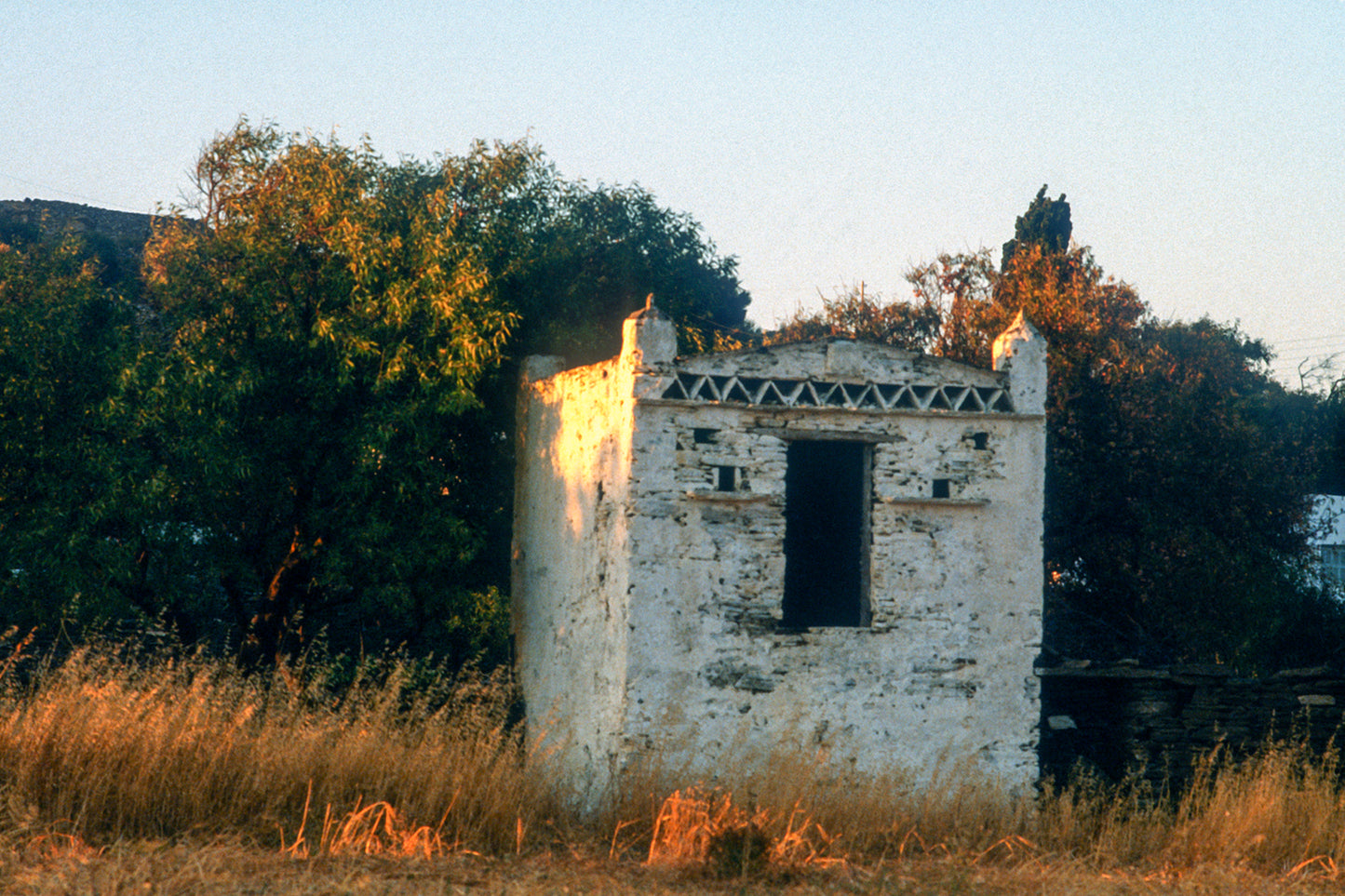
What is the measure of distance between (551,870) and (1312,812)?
7.09 m

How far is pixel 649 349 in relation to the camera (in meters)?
11.6

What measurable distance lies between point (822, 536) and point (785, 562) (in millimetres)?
2968

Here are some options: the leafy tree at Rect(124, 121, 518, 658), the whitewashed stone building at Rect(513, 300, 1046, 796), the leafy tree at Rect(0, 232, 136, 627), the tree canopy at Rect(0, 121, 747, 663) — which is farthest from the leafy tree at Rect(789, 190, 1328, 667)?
the leafy tree at Rect(0, 232, 136, 627)

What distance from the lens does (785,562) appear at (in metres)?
12.3

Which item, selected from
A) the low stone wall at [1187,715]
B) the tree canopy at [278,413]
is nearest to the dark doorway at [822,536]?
the low stone wall at [1187,715]

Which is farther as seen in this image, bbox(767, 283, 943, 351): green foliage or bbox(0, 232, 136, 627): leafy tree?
bbox(767, 283, 943, 351): green foliage

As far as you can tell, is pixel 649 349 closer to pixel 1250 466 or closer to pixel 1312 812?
pixel 1312 812

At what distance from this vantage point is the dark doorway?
48.2 feet

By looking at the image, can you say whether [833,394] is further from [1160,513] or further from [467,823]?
[1160,513]

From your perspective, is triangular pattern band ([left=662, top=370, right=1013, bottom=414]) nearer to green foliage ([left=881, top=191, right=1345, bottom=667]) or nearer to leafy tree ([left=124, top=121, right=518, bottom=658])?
leafy tree ([left=124, top=121, right=518, bottom=658])

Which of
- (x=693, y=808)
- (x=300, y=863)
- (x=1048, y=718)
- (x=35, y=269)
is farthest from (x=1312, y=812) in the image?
(x=35, y=269)

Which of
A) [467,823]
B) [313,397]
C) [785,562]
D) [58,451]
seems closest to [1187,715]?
[785,562]

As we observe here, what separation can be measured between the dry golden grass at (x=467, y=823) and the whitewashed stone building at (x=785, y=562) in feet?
2.03

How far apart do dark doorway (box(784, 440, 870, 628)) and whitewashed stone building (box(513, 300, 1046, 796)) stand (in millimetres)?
2258
